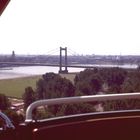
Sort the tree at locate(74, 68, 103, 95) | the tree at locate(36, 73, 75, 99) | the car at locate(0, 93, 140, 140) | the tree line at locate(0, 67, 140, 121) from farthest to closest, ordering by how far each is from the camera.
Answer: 1. the tree at locate(74, 68, 103, 95)
2. the tree at locate(36, 73, 75, 99)
3. the tree line at locate(0, 67, 140, 121)
4. the car at locate(0, 93, 140, 140)

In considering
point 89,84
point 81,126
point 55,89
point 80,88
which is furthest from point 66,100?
point 89,84

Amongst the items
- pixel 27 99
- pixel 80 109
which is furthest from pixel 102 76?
pixel 80 109

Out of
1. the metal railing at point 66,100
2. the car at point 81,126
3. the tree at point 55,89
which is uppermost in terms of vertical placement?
the metal railing at point 66,100

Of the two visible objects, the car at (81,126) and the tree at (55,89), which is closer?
the car at (81,126)

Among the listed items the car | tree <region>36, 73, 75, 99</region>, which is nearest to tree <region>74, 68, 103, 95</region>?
tree <region>36, 73, 75, 99</region>

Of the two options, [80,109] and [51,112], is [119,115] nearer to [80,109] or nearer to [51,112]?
[80,109]

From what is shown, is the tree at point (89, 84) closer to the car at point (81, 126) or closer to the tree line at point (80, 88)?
the tree line at point (80, 88)

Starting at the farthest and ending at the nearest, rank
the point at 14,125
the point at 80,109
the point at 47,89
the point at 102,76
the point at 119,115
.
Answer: the point at 102,76 → the point at 47,89 → the point at 80,109 → the point at 119,115 → the point at 14,125

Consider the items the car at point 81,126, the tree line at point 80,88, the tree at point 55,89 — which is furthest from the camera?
the tree at point 55,89

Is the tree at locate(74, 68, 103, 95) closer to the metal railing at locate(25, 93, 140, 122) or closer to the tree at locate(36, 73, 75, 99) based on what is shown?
the tree at locate(36, 73, 75, 99)

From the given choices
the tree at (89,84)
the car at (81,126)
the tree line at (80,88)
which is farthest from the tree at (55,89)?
the car at (81,126)

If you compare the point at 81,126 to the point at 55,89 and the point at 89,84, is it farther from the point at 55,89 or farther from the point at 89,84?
the point at 89,84
